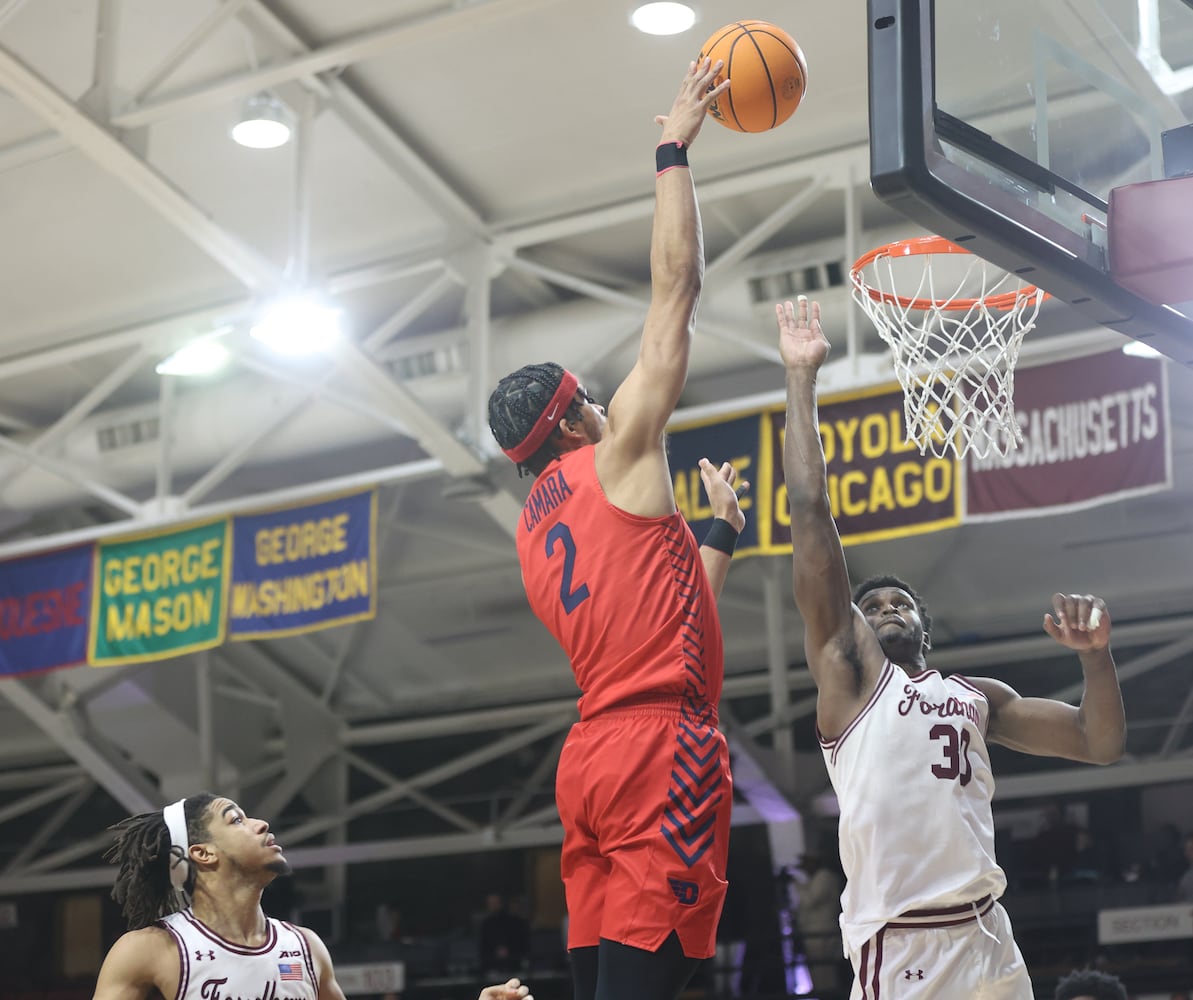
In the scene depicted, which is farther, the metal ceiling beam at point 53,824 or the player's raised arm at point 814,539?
the metal ceiling beam at point 53,824

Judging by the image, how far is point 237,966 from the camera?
4566 millimetres

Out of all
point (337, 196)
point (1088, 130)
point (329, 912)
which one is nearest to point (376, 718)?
point (329, 912)

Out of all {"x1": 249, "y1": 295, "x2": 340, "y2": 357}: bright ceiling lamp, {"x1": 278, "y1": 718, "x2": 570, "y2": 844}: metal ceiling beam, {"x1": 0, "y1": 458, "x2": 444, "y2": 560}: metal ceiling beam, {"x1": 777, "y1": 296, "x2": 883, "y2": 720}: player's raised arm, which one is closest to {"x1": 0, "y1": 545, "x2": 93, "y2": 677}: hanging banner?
{"x1": 0, "y1": 458, "x2": 444, "y2": 560}: metal ceiling beam

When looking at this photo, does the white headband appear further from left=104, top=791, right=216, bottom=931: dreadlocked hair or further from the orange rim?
the orange rim

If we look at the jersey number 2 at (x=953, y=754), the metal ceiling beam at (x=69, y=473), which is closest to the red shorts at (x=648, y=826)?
the jersey number 2 at (x=953, y=754)

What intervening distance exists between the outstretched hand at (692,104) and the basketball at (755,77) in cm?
44

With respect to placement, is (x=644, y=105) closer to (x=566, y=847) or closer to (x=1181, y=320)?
(x=1181, y=320)

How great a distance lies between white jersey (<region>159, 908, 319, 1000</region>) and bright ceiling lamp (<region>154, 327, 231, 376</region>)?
288 inches

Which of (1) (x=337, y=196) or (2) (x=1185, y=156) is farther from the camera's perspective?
(1) (x=337, y=196)

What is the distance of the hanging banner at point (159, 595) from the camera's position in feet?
41.3

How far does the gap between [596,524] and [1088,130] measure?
214 centimetres

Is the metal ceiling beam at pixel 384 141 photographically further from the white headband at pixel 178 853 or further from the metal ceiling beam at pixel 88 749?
the metal ceiling beam at pixel 88 749

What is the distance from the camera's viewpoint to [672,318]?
3.80m

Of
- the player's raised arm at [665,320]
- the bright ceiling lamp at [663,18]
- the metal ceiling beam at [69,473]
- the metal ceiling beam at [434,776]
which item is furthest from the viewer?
the metal ceiling beam at [434,776]
